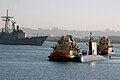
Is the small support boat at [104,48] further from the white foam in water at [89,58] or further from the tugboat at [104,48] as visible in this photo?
the white foam in water at [89,58]

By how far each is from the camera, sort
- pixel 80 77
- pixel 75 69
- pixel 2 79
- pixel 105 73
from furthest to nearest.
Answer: pixel 75 69 → pixel 105 73 → pixel 80 77 → pixel 2 79

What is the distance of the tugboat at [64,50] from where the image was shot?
95.2m

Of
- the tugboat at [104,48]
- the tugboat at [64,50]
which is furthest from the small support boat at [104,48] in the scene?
the tugboat at [64,50]

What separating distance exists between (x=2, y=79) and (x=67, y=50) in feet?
121

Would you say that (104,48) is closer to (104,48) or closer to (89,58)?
(104,48)

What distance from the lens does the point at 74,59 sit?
317ft

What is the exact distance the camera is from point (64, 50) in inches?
3804

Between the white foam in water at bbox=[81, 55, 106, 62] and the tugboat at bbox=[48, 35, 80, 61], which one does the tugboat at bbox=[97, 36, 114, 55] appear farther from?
the tugboat at bbox=[48, 35, 80, 61]

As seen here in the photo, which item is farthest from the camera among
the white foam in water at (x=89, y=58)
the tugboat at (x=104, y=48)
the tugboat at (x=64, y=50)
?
the tugboat at (x=104, y=48)

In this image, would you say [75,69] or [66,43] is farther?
[66,43]

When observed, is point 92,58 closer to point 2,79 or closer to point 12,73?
point 12,73

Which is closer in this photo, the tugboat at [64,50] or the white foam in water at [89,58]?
the tugboat at [64,50]

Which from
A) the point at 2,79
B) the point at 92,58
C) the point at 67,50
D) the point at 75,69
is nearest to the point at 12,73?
the point at 2,79

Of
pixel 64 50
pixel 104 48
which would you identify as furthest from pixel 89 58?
pixel 104 48
